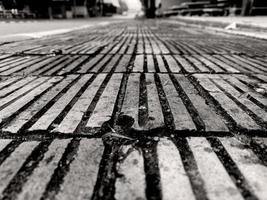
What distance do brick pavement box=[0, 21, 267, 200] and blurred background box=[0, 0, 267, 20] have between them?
6200 mm

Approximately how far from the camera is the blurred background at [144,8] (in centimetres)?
733

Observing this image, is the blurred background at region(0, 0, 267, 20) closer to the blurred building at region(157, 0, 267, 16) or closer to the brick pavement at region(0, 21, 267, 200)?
the blurred building at region(157, 0, 267, 16)

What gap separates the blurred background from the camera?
7.33 m

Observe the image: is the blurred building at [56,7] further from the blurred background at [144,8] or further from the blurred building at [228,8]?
the blurred building at [228,8]

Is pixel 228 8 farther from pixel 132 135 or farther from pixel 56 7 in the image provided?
pixel 56 7

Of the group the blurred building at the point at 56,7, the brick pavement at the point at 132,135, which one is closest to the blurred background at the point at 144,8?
the blurred building at the point at 56,7

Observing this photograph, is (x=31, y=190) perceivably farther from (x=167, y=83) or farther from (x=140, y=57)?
(x=140, y=57)

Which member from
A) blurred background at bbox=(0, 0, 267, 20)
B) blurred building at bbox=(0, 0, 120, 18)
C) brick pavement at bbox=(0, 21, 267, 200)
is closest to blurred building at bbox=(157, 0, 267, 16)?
blurred background at bbox=(0, 0, 267, 20)

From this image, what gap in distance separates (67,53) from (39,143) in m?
2.22

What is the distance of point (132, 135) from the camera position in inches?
41.3

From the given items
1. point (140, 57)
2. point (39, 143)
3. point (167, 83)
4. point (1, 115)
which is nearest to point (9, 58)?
point (140, 57)

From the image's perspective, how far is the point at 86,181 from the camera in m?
0.77

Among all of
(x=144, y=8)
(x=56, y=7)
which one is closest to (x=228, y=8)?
(x=144, y=8)

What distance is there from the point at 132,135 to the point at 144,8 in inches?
867
